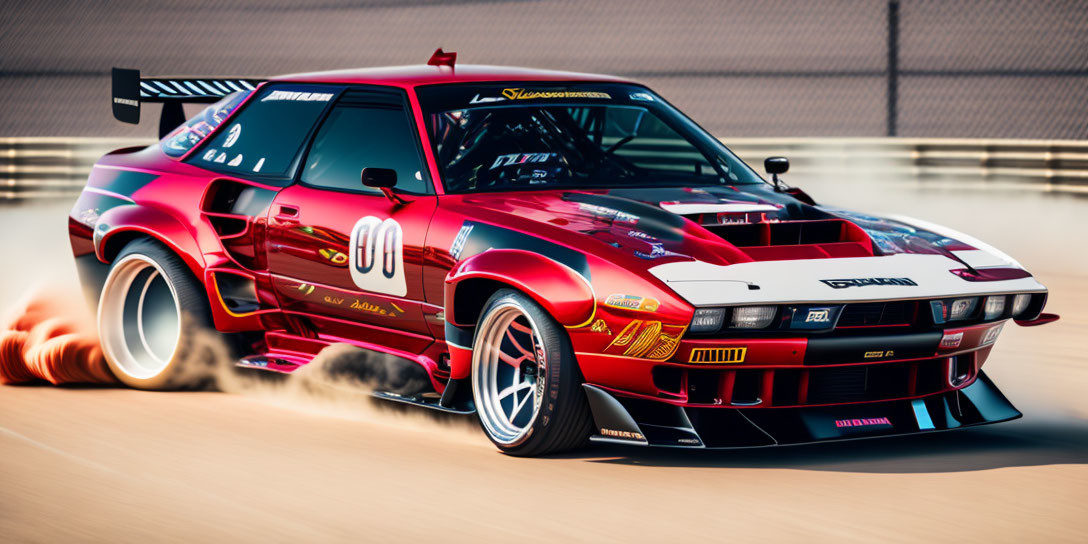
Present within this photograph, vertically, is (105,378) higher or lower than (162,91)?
lower

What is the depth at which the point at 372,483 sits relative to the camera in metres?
4.93

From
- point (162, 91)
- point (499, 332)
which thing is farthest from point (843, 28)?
point (499, 332)

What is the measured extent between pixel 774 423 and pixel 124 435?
8.23 ft

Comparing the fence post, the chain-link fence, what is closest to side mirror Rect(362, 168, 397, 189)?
the fence post

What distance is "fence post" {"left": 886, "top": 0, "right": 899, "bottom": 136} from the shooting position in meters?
14.9

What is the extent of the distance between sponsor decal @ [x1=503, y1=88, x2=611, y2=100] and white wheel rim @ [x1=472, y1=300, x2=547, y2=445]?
1.26 meters

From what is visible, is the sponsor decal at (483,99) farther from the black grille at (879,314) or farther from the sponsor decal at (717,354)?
the black grille at (879,314)

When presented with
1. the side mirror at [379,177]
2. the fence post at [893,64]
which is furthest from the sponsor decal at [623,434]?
the fence post at [893,64]

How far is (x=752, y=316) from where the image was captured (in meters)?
4.82

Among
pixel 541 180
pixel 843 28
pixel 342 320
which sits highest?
pixel 843 28

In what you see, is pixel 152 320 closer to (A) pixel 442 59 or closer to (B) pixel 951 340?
(A) pixel 442 59

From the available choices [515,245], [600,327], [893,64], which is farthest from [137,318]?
[893,64]

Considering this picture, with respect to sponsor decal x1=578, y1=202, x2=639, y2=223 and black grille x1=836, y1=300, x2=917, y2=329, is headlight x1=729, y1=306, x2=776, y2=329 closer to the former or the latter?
black grille x1=836, y1=300, x2=917, y2=329

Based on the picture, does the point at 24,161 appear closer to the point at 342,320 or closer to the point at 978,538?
the point at 342,320
